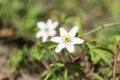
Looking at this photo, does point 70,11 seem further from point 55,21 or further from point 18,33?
point 55,21

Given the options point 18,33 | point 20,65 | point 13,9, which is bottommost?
point 20,65

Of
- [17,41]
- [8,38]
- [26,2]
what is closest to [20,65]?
[17,41]

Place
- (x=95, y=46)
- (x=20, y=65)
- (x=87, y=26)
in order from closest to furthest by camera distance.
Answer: (x=95, y=46) < (x=20, y=65) < (x=87, y=26)

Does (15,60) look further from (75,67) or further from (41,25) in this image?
(75,67)

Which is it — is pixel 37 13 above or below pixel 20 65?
above

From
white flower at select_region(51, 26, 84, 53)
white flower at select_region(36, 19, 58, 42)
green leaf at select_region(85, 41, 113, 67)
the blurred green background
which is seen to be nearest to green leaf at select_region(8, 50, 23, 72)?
white flower at select_region(36, 19, 58, 42)

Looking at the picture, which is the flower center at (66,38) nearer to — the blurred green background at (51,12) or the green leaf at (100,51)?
the green leaf at (100,51)
